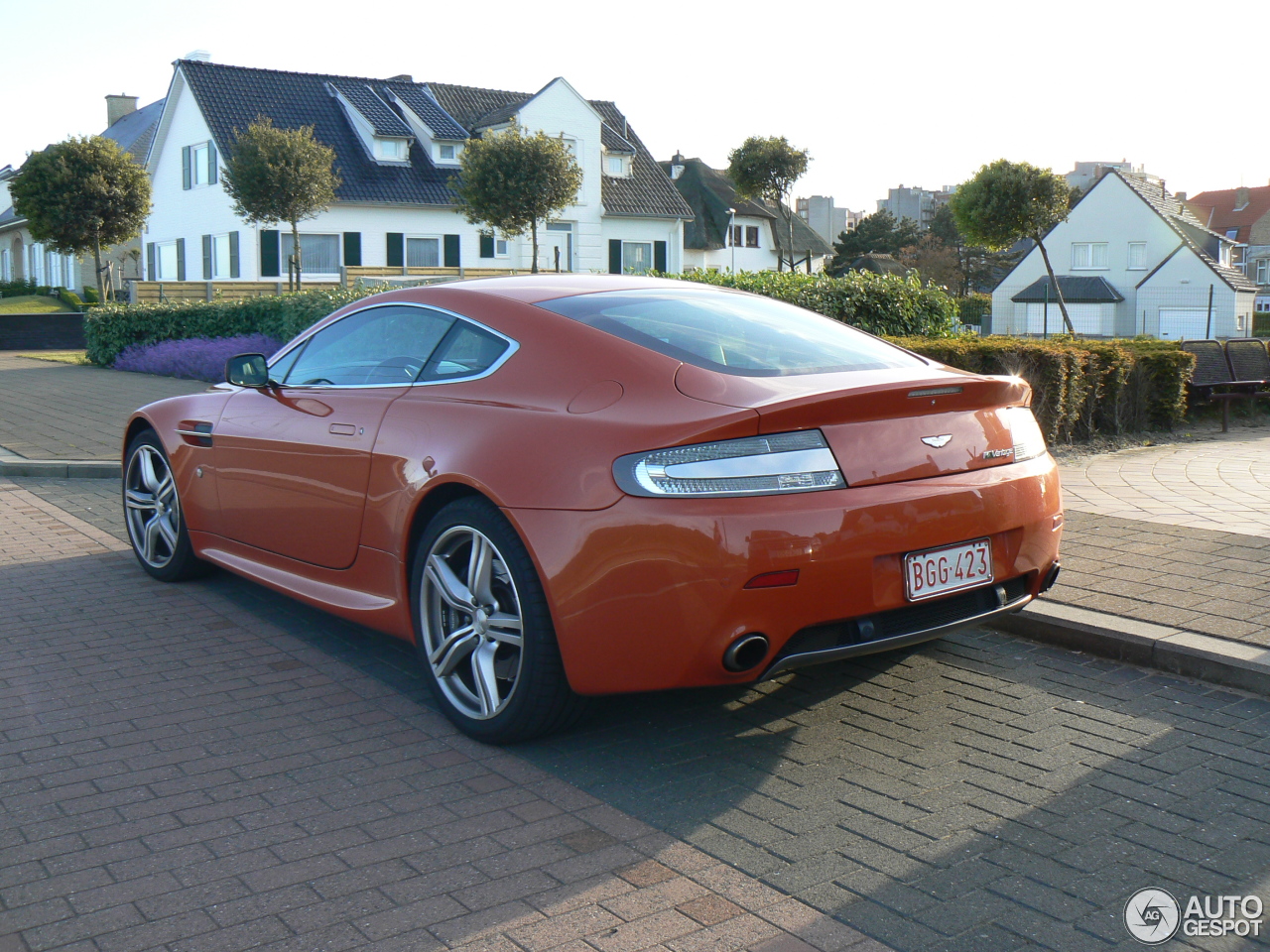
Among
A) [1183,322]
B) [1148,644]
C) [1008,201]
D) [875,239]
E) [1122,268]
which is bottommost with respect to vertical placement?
[1148,644]

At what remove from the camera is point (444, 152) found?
41.7 m

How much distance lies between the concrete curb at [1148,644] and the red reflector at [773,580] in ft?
4.51

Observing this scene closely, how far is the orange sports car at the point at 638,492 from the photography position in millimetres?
3490

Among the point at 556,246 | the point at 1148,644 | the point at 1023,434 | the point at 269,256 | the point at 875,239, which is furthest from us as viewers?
the point at 875,239

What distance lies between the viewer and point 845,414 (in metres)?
3.67

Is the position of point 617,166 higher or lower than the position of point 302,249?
higher

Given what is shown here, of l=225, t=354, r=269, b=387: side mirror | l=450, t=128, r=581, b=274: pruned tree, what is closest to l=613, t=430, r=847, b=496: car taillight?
l=225, t=354, r=269, b=387: side mirror

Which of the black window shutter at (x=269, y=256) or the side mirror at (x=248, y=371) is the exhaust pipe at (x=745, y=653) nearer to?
the side mirror at (x=248, y=371)

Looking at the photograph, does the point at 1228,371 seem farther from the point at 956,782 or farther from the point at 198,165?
the point at 198,165

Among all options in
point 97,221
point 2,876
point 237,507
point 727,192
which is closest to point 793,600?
point 2,876

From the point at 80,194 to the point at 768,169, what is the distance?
134 ft

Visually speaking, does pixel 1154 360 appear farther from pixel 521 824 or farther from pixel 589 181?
pixel 589 181

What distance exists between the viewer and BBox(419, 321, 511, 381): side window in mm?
4258

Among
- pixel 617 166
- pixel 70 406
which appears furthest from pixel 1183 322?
pixel 70 406
